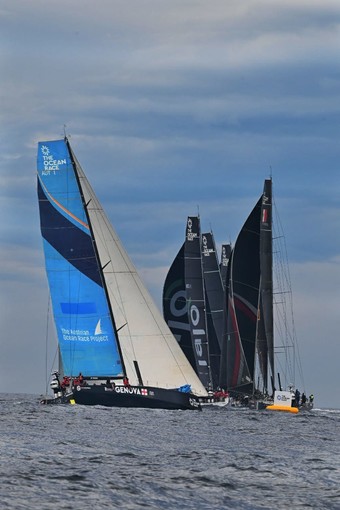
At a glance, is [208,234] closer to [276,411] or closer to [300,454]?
[276,411]

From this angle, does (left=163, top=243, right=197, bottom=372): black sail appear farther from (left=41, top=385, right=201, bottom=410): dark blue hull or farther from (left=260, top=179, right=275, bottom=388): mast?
(left=41, top=385, right=201, bottom=410): dark blue hull

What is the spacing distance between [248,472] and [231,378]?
55696 mm

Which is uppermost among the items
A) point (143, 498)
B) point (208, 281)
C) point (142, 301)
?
point (208, 281)

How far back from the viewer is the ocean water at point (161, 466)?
26516 millimetres

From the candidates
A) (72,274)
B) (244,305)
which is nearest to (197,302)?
(244,305)

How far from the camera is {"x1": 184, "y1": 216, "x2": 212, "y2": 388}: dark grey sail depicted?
9000 cm

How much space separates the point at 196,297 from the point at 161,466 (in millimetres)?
57913

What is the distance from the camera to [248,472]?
3177 cm

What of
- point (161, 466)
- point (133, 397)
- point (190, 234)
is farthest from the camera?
point (190, 234)

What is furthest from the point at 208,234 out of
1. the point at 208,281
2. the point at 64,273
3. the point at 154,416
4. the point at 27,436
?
the point at 27,436

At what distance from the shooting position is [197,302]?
297ft

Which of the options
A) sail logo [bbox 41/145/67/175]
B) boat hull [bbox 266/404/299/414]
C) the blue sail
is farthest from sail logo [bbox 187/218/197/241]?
sail logo [bbox 41/145/67/175]

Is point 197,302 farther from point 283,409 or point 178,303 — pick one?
point 283,409

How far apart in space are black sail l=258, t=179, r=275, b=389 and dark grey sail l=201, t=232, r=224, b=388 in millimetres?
9267
